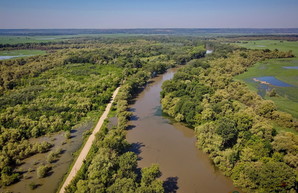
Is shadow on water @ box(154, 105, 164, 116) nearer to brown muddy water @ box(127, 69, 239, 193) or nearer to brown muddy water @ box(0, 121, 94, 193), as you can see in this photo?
brown muddy water @ box(127, 69, 239, 193)

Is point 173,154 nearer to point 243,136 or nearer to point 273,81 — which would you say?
point 243,136

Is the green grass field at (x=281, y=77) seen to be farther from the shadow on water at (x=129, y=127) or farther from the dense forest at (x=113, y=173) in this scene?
the dense forest at (x=113, y=173)

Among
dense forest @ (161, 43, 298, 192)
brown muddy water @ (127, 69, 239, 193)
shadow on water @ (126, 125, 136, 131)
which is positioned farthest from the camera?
shadow on water @ (126, 125, 136, 131)

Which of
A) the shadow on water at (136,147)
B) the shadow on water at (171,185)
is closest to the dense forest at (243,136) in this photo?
the shadow on water at (171,185)

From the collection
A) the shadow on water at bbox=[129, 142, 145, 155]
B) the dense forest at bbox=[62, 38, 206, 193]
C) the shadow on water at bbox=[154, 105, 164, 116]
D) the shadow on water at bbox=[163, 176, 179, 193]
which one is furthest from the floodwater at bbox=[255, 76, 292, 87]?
the dense forest at bbox=[62, 38, 206, 193]

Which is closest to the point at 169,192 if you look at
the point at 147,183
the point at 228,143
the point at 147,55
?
the point at 147,183

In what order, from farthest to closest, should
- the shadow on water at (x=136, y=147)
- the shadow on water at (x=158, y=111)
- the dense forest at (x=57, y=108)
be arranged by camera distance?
the shadow on water at (x=158, y=111), the shadow on water at (x=136, y=147), the dense forest at (x=57, y=108)

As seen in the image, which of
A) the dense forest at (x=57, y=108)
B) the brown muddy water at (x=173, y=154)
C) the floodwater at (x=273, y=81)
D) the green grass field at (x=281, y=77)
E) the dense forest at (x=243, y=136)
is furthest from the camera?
the floodwater at (x=273, y=81)

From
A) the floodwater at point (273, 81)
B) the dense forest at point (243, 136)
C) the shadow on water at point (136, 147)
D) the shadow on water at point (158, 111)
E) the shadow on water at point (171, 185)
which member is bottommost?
the shadow on water at point (171, 185)
